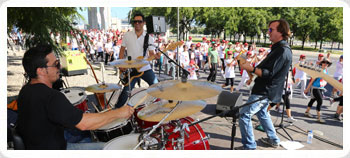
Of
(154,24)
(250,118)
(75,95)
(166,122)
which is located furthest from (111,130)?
(154,24)

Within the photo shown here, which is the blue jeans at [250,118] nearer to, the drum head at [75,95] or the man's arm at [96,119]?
the man's arm at [96,119]

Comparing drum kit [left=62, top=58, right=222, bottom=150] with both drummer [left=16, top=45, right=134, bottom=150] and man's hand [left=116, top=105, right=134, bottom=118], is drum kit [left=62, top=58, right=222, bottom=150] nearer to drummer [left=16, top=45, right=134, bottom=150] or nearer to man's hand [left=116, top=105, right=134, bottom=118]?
man's hand [left=116, top=105, right=134, bottom=118]

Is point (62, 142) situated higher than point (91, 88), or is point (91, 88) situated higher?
point (91, 88)

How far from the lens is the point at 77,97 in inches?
145

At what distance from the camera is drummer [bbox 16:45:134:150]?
169cm

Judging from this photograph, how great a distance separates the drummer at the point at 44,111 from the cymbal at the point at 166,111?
20.6 inches

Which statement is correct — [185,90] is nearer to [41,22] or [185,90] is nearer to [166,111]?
[166,111]

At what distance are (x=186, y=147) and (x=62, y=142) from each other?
1.27 m

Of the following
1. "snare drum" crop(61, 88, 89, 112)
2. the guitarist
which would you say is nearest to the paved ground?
the guitarist

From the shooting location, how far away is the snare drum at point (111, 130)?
2.71 metres

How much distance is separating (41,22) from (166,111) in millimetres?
3106

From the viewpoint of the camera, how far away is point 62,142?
6.31ft
